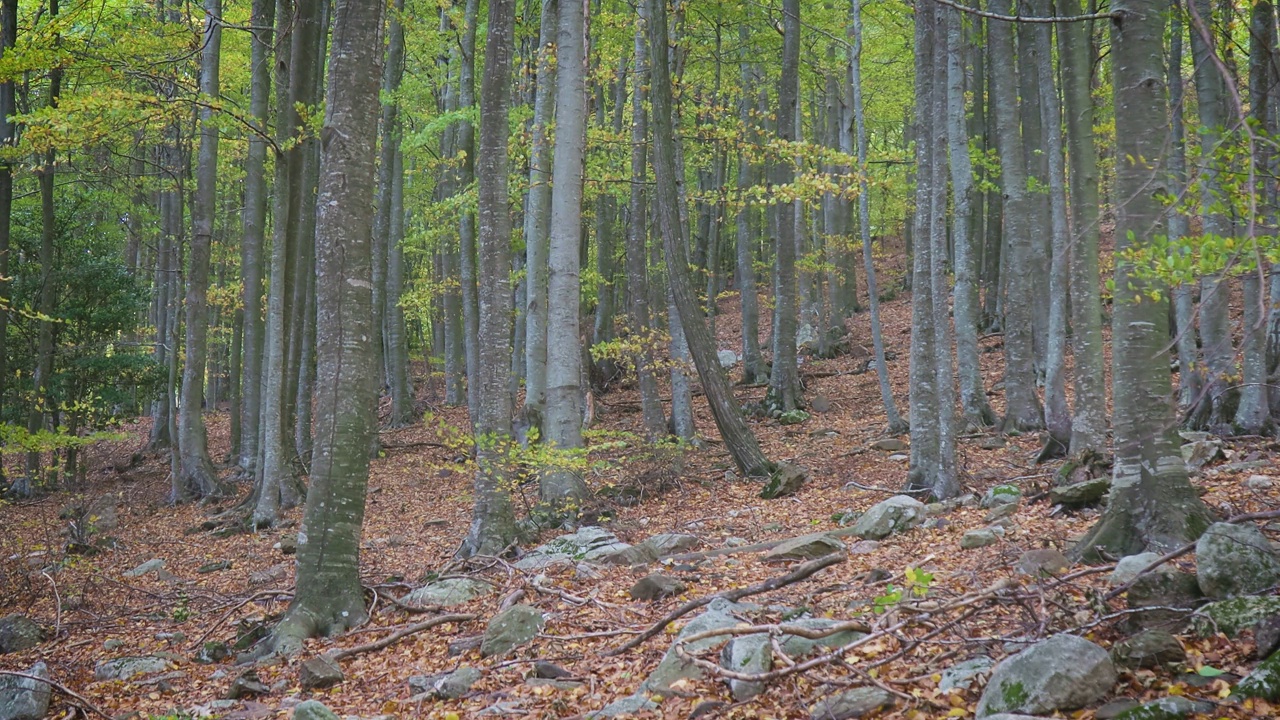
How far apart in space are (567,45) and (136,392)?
59.8 feet

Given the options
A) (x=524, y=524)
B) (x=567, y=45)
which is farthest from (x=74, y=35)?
(x=524, y=524)

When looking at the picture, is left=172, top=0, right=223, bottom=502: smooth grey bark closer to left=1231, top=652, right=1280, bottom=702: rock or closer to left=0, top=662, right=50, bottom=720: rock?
left=0, top=662, right=50, bottom=720: rock

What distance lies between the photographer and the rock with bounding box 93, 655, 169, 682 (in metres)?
5.92

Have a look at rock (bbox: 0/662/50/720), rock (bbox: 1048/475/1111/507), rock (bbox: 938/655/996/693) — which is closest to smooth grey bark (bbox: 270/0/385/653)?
rock (bbox: 0/662/50/720)

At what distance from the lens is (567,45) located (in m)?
9.24

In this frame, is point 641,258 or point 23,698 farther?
point 641,258

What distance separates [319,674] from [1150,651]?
15.6ft

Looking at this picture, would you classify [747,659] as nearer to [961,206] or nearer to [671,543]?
[671,543]

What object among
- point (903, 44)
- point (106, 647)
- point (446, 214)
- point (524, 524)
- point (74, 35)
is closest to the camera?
point (106, 647)

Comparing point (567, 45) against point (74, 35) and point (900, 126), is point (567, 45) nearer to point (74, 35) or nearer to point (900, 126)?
point (74, 35)

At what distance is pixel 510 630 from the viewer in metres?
5.66

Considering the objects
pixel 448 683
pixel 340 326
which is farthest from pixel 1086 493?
pixel 340 326

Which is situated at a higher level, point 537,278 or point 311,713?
point 537,278

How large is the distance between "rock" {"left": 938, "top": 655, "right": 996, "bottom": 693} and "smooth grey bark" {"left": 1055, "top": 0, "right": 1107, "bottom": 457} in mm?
5114
